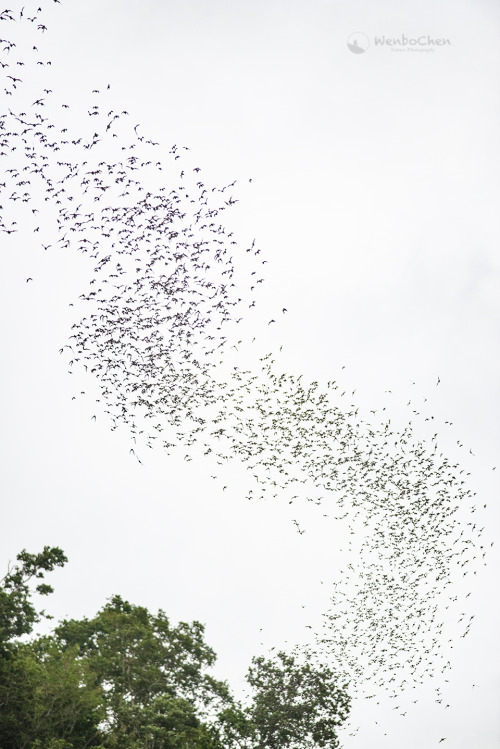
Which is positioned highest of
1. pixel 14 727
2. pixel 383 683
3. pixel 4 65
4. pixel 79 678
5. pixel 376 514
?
pixel 4 65

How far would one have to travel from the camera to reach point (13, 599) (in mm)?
31562

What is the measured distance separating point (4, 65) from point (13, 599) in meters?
20.9

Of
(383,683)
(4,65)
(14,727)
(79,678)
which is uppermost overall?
(4,65)

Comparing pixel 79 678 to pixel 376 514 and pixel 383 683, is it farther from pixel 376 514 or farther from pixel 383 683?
pixel 376 514

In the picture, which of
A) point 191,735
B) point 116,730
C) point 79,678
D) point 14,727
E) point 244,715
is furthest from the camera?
point 244,715

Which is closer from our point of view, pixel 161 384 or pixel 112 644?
pixel 161 384

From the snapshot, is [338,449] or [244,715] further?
[244,715]

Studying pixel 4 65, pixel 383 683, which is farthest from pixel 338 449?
pixel 4 65

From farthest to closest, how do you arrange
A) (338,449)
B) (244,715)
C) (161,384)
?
(244,715) → (338,449) → (161,384)

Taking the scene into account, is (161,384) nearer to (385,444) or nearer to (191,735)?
(385,444)

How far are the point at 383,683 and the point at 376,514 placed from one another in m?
10.6

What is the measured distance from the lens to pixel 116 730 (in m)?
36.5

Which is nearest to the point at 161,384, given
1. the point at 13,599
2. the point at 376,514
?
the point at 376,514

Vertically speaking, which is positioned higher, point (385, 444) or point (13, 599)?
point (385, 444)
